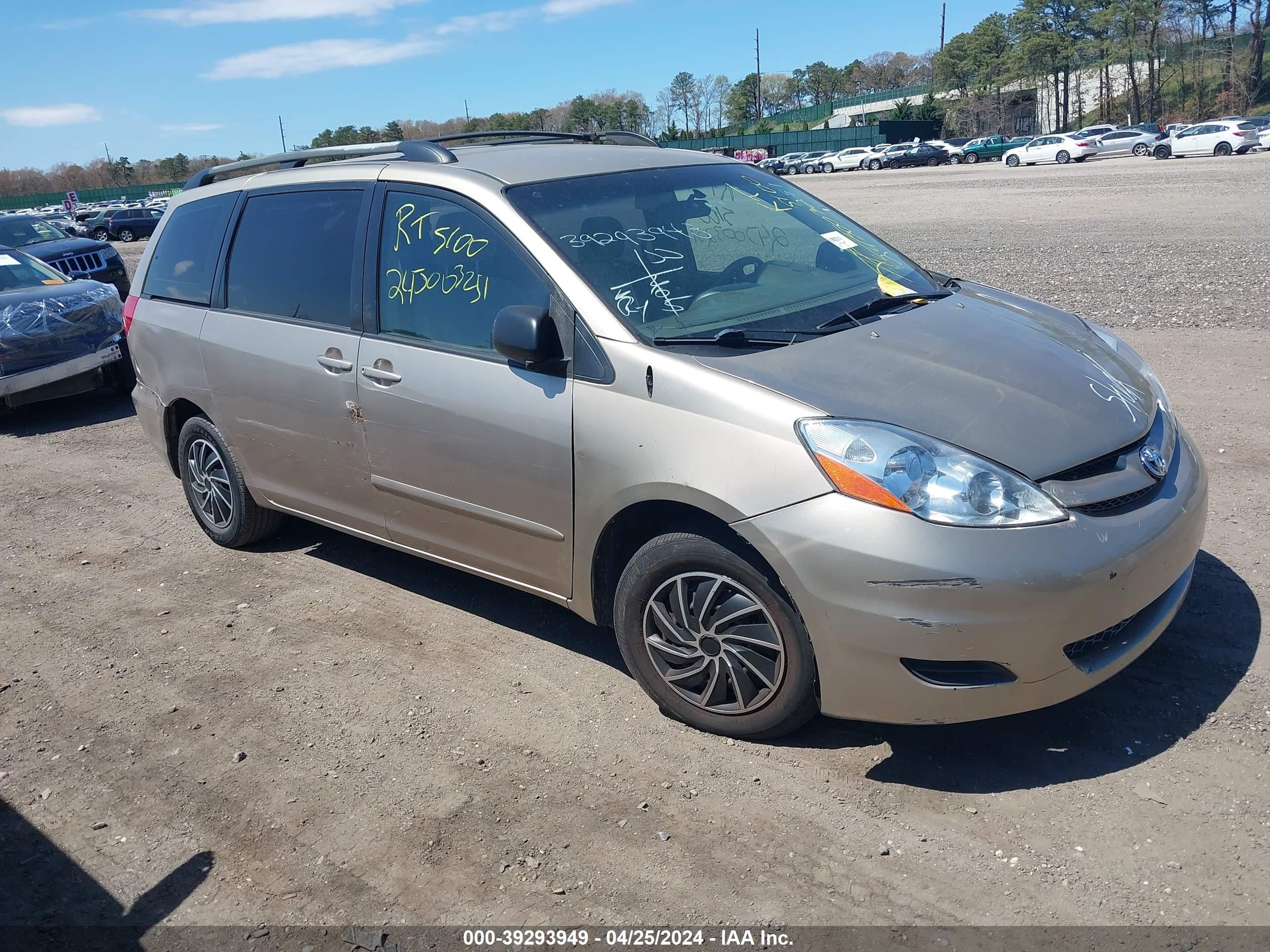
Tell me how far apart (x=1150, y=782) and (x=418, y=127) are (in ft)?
242

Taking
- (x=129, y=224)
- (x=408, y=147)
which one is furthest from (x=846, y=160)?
(x=408, y=147)

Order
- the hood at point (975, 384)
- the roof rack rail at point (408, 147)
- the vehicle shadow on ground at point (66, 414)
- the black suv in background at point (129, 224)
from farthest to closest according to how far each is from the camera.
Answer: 1. the black suv in background at point (129, 224)
2. the vehicle shadow on ground at point (66, 414)
3. the roof rack rail at point (408, 147)
4. the hood at point (975, 384)

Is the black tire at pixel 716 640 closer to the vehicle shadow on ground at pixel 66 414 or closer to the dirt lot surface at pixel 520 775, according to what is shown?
the dirt lot surface at pixel 520 775

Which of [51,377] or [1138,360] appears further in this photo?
[51,377]

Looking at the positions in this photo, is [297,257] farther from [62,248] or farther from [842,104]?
[842,104]

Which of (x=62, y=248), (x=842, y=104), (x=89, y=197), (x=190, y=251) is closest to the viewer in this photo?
(x=190, y=251)

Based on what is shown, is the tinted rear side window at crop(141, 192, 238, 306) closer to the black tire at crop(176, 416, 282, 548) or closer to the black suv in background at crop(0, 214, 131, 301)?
the black tire at crop(176, 416, 282, 548)

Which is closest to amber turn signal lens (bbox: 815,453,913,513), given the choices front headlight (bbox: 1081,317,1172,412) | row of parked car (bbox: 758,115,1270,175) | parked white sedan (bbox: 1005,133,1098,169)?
front headlight (bbox: 1081,317,1172,412)

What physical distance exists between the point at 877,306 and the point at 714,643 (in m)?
1.48

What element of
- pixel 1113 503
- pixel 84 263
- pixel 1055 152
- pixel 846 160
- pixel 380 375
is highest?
pixel 846 160

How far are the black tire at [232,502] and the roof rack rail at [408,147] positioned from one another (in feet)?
4.40

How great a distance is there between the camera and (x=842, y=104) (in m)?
108

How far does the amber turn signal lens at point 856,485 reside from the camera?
2.86 metres

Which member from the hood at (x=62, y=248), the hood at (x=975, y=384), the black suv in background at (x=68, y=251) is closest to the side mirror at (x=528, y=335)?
the hood at (x=975, y=384)
